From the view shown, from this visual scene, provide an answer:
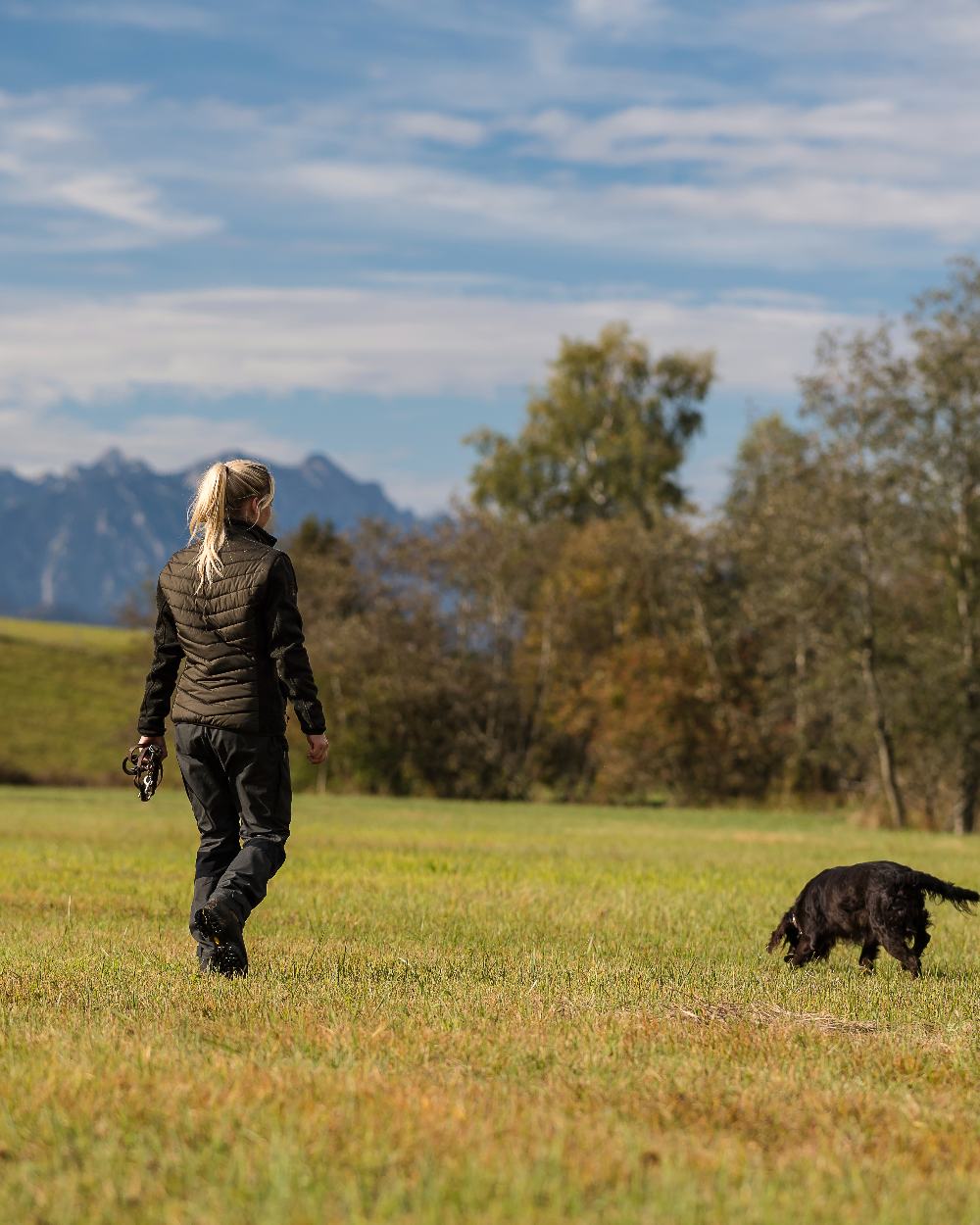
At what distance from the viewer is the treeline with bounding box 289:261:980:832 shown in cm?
4122

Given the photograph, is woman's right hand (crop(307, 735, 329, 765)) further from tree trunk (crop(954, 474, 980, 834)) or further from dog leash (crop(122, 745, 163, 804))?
tree trunk (crop(954, 474, 980, 834))

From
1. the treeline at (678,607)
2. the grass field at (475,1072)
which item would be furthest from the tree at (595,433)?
the grass field at (475,1072)

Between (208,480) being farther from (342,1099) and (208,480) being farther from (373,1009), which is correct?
(342,1099)

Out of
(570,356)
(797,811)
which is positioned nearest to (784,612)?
(797,811)

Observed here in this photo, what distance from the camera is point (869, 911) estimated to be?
9219 millimetres

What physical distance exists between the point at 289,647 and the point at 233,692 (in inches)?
15.7

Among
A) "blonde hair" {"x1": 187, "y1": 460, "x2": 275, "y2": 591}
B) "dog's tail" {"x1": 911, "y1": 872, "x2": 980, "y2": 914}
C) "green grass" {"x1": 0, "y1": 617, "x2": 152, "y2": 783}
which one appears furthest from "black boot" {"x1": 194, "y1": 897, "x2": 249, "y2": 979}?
"green grass" {"x1": 0, "y1": 617, "x2": 152, "y2": 783}

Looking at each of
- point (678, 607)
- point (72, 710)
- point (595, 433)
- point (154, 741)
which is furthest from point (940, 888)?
point (72, 710)

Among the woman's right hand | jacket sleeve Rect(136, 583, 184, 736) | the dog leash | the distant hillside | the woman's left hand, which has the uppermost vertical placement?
jacket sleeve Rect(136, 583, 184, 736)

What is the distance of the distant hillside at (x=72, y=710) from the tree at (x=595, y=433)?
15469 millimetres

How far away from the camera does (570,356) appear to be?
64500mm

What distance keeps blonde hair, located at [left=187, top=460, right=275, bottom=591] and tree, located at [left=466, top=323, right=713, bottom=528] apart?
55.5 m

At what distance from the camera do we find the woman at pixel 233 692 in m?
7.89

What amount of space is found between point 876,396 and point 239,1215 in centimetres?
3895
